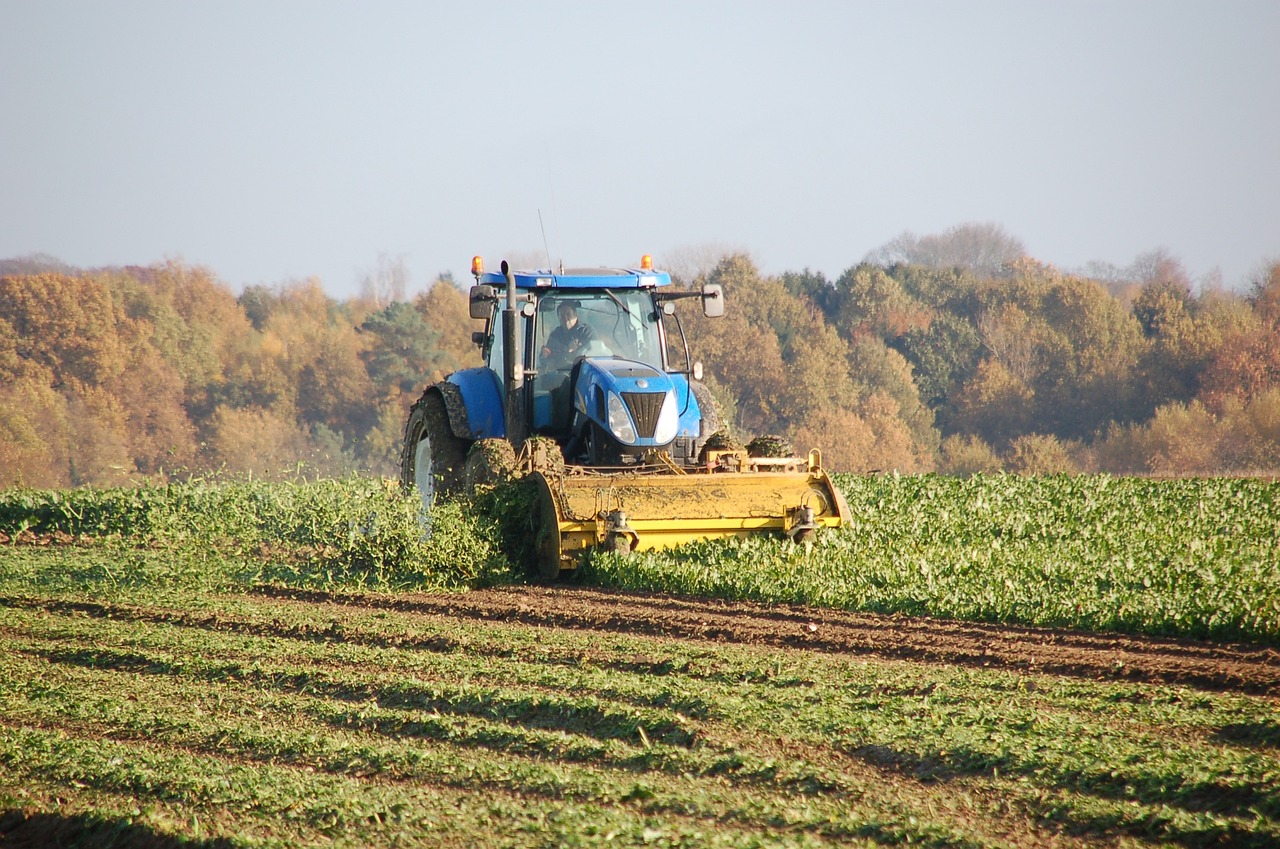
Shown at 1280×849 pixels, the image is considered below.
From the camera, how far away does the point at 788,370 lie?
107ft

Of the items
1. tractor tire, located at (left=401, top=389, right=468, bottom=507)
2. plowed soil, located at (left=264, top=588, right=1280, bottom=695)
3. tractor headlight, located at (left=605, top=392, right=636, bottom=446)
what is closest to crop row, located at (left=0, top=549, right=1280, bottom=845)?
plowed soil, located at (left=264, top=588, right=1280, bottom=695)

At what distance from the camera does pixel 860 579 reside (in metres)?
8.56

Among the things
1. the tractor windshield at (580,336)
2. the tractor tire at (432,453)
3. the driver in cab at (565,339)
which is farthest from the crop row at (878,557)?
the driver in cab at (565,339)

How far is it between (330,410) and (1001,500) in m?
25.2

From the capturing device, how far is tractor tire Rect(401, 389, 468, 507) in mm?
10758

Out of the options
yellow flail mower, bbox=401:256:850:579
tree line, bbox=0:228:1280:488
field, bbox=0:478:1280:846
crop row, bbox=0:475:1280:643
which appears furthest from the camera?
tree line, bbox=0:228:1280:488

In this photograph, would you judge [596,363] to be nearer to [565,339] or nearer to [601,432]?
[565,339]

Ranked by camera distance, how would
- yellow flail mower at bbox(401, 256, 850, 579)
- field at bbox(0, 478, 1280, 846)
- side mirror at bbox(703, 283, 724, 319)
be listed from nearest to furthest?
field at bbox(0, 478, 1280, 846), yellow flail mower at bbox(401, 256, 850, 579), side mirror at bbox(703, 283, 724, 319)

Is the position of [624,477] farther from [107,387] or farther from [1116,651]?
[107,387]

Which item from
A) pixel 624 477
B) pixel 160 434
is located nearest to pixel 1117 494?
pixel 624 477

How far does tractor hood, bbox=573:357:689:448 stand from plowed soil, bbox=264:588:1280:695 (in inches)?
57.6

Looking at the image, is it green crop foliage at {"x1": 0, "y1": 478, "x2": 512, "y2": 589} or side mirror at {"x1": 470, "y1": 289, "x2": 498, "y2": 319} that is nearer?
green crop foliage at {"x1": 0, "y1": 478, "x2": 512, "y2": 589}

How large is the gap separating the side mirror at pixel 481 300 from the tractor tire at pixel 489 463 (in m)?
1.09

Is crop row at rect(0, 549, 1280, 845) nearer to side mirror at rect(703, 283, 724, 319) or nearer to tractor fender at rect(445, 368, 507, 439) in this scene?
tractor fender at rect(445, 368, 507, 439)
